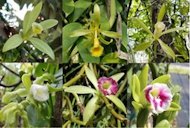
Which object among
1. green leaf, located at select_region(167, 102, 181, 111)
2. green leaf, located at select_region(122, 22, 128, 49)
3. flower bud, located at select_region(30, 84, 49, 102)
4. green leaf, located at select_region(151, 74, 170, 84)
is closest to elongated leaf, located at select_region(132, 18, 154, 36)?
green leaf, located at select_region(122, 22, 128, 49)

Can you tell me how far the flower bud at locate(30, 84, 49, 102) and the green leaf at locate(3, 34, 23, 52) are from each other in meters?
0.14

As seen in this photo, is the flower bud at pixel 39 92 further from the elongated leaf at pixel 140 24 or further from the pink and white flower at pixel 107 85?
the elongated leaf at pixel 140 24

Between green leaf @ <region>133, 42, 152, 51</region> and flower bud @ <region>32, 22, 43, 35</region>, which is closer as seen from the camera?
flower bud @ <region>32, 22, 43, 35</region>

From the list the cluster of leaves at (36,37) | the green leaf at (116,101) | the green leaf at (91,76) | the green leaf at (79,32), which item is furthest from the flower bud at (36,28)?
the green leaf at (116,101)

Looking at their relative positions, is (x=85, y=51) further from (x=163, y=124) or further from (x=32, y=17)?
(x=163, y=124)

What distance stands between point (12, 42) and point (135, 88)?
0.43 m

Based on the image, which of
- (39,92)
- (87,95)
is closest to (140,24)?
(87,95)

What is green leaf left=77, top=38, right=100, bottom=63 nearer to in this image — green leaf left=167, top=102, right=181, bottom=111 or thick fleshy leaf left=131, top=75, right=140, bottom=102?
thick fleshy leaf left=131, top=75, right=140, bottom=102

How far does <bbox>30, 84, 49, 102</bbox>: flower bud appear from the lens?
1.24 metres

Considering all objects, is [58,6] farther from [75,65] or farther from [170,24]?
[170,24]

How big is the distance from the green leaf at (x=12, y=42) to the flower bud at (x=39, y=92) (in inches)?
5.5

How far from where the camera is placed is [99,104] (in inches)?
53.1

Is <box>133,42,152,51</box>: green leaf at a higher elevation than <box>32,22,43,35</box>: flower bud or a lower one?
lower

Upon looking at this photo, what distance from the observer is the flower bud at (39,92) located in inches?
48.9
